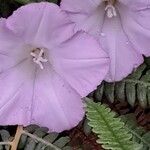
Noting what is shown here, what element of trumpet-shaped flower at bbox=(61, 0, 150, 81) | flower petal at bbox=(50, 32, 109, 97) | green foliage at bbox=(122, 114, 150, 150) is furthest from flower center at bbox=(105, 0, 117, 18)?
green foliage at bbox=(122, 114, 150, 150)

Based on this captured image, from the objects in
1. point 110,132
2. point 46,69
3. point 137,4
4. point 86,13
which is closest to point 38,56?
point 46,69

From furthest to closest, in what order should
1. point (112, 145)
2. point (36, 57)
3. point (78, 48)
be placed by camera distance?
1. point (36, 57)
2. point (78, 48)
3. point (112, 145)

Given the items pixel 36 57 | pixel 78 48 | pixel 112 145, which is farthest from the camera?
pixel 36 57

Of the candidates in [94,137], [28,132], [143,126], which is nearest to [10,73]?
[28,132]

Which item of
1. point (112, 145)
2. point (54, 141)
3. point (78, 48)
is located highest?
point (78, 48)

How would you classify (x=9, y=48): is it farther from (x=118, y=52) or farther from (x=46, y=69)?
(x=118, y=52)

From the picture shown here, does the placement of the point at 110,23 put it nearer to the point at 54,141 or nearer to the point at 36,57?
the point at 36,57

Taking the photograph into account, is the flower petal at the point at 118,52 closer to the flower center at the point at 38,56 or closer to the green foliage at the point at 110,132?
the flower center at the point at 38,56
